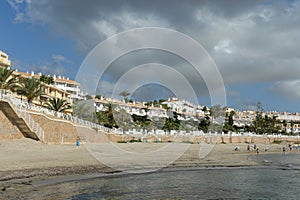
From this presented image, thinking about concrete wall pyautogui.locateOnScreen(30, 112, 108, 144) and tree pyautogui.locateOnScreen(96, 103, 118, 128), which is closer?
concrete wall pyautogui.locateOnScreen(30, 112, 108, 144)

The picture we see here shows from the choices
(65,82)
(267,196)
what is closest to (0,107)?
(267,196)

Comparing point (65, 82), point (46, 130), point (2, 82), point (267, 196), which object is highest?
point (65, 82)

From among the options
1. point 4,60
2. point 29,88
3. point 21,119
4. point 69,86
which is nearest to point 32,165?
point 21,119

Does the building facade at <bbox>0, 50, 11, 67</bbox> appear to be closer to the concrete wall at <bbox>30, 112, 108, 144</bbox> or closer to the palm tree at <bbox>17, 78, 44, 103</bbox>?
the palm tree at <bbox>17, 78, 44, 103</bbox>

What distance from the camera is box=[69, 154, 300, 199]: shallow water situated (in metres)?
12.0

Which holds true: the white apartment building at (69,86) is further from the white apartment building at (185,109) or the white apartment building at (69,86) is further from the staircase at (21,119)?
the staircase at (21,119)

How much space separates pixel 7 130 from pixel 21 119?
46.8 inches

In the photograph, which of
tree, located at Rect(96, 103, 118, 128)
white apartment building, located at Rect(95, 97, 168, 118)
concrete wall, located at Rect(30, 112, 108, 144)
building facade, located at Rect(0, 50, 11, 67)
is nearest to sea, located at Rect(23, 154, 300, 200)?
concrete wall, located at Rect(30, 112, 108, 144)

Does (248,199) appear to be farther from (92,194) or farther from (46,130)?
(46,130)

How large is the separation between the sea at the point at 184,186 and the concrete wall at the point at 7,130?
1050cm

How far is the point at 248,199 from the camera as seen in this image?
38.9 ft

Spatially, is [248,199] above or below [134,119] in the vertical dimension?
below

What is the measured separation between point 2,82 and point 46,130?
6.94 m

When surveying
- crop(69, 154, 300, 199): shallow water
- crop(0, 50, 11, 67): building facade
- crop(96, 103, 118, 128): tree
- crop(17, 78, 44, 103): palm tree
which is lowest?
crop(69, 154, 300, 199): shallow water
